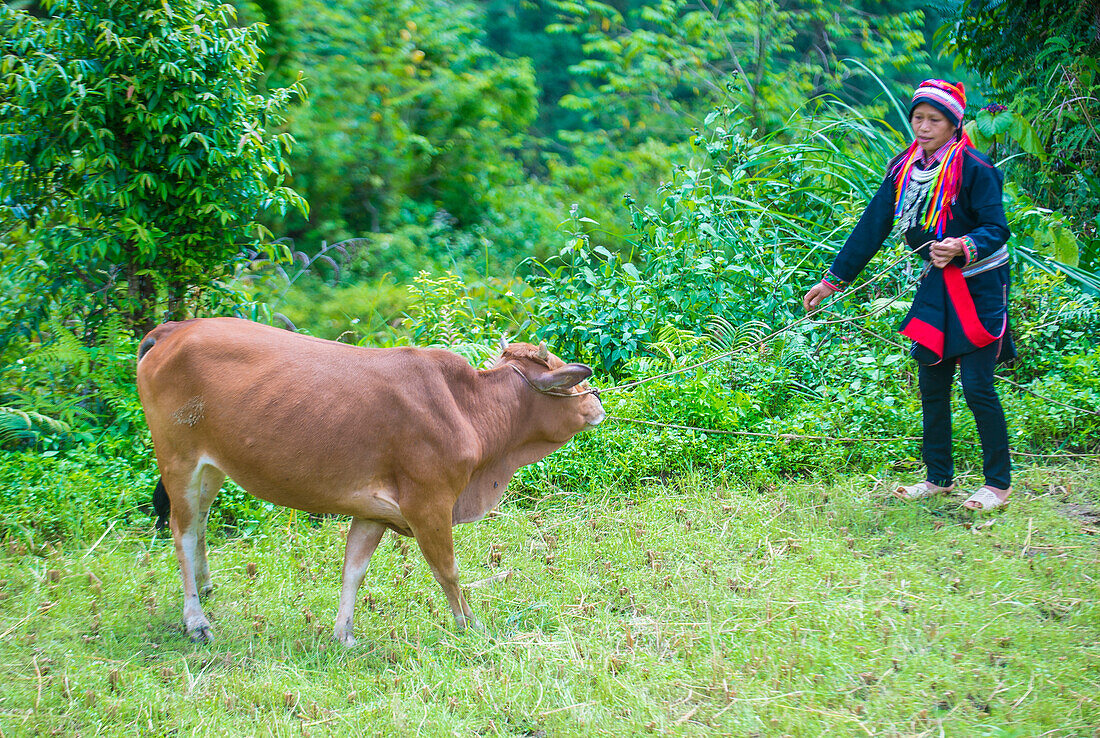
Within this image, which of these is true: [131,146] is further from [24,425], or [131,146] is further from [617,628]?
[617,628]

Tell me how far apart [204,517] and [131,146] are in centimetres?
268

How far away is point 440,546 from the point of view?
364 cm

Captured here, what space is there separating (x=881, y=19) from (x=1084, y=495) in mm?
10695

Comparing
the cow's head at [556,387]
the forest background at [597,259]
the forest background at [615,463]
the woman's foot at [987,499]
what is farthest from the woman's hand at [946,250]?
the cow's head at [556,387]

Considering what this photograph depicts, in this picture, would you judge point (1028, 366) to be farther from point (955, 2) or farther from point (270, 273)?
point (270, 273)

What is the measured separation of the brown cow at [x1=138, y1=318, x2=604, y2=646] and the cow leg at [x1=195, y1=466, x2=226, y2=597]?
1 centimetres

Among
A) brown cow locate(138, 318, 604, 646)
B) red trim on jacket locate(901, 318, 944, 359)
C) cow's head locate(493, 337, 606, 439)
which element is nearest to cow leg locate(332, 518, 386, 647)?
brown cow locate(138, 318, 604, 646)

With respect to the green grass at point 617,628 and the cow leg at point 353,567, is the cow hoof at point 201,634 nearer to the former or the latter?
the green grass at point 617,628

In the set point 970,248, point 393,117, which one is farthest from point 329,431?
point 393,117

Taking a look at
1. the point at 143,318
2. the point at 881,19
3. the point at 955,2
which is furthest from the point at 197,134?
the point at 881,19

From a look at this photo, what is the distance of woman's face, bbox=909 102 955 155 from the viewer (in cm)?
437

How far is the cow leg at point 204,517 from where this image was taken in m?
3.90

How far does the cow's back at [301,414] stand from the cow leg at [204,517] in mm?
191

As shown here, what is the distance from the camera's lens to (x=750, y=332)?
21.1ft
